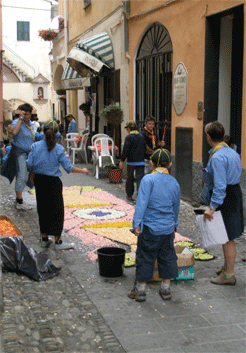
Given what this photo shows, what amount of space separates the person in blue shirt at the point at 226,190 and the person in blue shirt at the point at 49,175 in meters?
2.05

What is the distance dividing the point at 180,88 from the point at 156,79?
169cm

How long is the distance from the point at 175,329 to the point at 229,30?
6.70m

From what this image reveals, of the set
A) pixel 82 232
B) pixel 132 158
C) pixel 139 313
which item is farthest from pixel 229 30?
pixel 139 313

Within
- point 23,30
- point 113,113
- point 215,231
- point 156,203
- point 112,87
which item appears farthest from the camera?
point 23,30

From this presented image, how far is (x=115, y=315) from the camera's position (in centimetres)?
428

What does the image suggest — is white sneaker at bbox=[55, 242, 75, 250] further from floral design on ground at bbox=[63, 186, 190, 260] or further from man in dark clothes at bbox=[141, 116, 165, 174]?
man in dark clothes at bbox=[141, 116, 165, 174]

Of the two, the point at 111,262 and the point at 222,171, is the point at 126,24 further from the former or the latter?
the point at 111,262

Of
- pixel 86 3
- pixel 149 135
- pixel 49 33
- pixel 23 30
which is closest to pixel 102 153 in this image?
pixel 149 135

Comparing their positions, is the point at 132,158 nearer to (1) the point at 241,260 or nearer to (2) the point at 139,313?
(1) the point at 241,260

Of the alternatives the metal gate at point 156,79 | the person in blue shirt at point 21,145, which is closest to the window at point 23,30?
the metal gate at point 156,79

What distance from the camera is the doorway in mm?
8703

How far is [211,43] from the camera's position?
8672mm

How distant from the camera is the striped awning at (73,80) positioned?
646 inches

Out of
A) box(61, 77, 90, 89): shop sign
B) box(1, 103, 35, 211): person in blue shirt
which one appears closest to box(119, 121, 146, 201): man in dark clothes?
box(1, 103, 35, 211): person in blue shirt
